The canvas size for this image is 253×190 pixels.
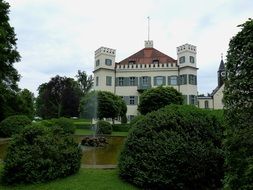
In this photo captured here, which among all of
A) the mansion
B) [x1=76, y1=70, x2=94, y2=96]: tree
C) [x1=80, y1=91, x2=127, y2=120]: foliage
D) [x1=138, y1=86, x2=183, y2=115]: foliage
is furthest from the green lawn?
[x1=76, y1=70, x2=94, y2=96]: tree

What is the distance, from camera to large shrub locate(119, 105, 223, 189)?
8.45 meters

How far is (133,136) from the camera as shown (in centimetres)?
930

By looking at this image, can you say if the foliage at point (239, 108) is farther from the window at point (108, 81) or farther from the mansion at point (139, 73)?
the window at point (108, 81)

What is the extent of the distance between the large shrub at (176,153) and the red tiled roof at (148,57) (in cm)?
4521

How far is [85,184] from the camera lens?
8.63 metres

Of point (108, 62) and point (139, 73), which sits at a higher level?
point (108, 62)

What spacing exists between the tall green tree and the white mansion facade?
23296 millimetres

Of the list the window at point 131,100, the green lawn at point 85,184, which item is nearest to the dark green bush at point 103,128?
the window at point 131,100

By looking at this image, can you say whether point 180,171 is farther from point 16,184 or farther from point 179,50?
point 179,50

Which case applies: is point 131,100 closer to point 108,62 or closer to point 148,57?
point 108,62

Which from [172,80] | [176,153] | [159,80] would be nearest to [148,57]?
[159,80]

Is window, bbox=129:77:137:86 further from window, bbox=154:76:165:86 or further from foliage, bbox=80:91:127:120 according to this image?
foliage, bbox=80:91:127:120

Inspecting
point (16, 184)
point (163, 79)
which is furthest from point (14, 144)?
point (163, 79)

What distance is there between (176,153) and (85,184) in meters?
2.40
